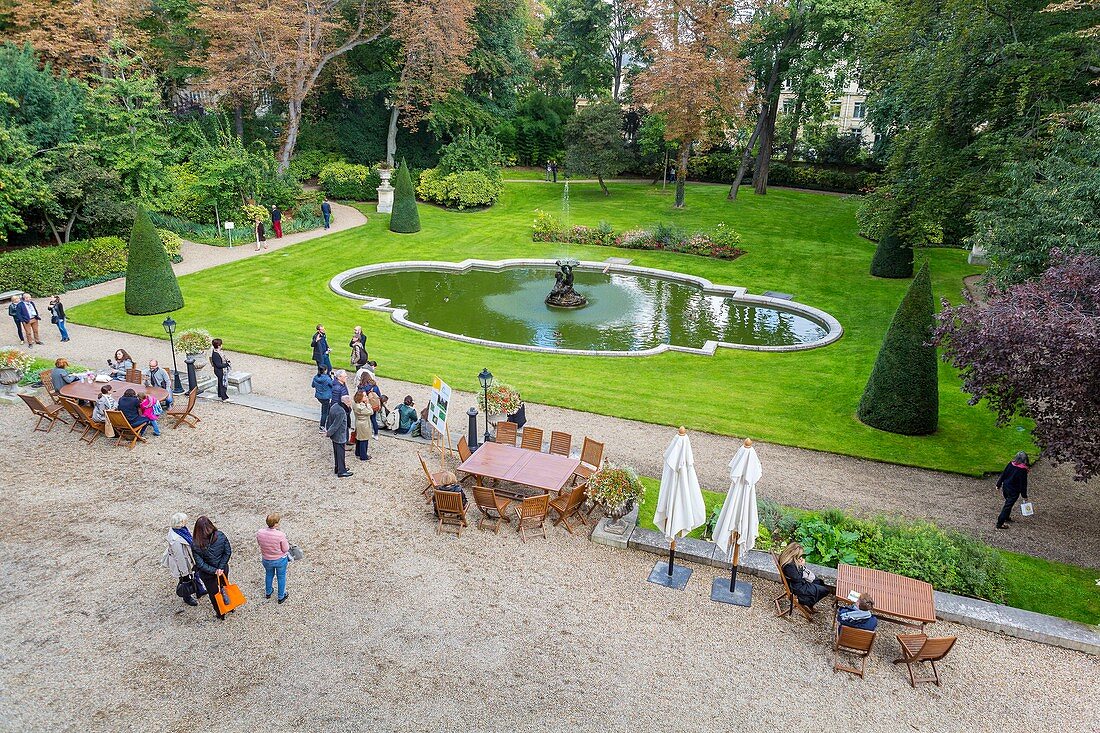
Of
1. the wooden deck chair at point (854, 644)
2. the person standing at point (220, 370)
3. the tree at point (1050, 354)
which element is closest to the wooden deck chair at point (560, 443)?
the wooden deck chair at point (854, 644)

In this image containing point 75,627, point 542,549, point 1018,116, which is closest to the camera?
point 75,627

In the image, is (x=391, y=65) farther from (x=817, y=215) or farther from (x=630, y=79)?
(x=817, y=215)

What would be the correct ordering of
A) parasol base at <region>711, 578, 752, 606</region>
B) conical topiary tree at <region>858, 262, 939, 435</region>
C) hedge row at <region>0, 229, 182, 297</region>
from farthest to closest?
hedge row at <region>0, 229, 182, 297</region>, conical topiary tree at <region>858, 262, 939, 435</region>, parasol base at <region>711, 578, 752, 606</region>

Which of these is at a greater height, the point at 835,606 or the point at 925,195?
the point at 925,195

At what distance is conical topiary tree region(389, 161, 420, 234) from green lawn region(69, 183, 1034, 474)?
0.66m

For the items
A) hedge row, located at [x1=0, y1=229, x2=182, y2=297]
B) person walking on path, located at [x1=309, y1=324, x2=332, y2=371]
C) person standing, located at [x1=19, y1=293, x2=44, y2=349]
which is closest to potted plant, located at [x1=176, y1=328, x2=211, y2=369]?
person walking on path, located at [x1=309, y1=324, x2=332, y2=371]

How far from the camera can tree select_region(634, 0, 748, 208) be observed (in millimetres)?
35656

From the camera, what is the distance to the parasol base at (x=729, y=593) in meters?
9.90

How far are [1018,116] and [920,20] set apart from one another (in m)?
7.23

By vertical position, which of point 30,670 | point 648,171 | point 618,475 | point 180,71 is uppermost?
point 180,71

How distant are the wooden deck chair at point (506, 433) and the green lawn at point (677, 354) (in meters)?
3.17

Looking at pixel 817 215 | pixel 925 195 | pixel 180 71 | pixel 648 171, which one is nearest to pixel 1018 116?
pixel 925 195

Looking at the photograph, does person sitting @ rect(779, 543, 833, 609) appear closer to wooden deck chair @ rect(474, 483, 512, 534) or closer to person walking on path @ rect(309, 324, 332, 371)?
wooden deck chair @ rect(474, 483, 512, 534)

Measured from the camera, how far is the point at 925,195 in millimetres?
22594
